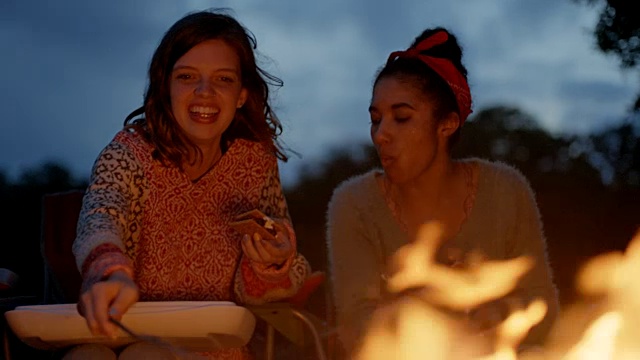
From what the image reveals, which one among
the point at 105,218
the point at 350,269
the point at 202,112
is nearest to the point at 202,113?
the point at 202,112

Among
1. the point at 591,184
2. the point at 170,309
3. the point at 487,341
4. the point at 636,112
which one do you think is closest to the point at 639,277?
the point at 487,341

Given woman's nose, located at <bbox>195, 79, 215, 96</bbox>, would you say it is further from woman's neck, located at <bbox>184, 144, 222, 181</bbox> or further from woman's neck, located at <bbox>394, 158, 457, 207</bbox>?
woman's neck, located at <bbox>394, 158, 457, 207</bbox>

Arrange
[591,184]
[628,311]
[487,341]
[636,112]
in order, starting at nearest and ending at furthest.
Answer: [628,311] < [487,341] < [636,112] < [591,184]

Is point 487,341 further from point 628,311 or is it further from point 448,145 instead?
point 448,145

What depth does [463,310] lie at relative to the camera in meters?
3.73

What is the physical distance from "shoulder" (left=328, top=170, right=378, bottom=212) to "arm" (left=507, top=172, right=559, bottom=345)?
0.56 meters

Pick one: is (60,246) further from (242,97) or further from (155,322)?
(155,322)

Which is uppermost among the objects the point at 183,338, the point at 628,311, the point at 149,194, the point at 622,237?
the point at 622,237

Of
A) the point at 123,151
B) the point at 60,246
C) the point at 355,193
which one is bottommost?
the point at 60,246

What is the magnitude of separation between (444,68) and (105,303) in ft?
6.09

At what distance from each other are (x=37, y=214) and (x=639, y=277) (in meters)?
4.06

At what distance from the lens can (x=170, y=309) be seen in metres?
2.81

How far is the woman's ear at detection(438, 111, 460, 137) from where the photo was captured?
386 cm

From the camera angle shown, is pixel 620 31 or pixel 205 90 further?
pixel 620 31
